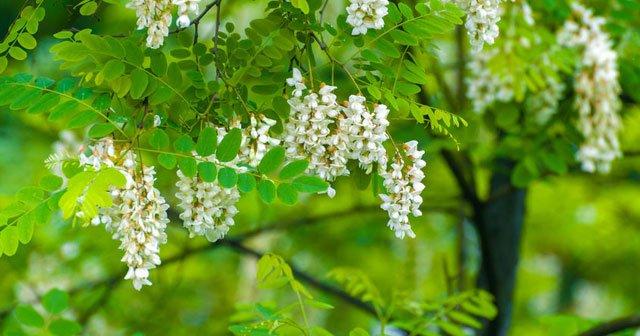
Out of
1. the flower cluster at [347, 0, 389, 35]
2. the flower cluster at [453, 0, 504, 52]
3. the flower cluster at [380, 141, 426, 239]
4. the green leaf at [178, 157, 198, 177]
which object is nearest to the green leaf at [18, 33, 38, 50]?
the green leaf at [178, 157, 198, 177]

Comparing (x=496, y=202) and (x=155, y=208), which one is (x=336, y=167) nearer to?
(x=155, y=208)

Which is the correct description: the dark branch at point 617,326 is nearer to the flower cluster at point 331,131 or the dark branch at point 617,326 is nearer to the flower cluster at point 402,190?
the flower cluster at point 402,190

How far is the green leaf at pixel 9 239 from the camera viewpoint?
184cm

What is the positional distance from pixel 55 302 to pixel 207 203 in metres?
1.12

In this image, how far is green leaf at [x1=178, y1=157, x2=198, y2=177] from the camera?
1.73m

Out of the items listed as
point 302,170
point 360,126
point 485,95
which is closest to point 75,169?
point 302,170

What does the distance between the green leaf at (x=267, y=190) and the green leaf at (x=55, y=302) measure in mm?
1107

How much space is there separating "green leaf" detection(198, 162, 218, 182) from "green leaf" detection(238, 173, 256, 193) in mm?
61

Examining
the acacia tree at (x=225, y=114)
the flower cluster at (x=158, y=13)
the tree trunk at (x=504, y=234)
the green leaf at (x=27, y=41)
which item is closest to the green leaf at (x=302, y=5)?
the acacia tree at (x=225, y=114)

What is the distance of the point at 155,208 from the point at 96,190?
0.11 m

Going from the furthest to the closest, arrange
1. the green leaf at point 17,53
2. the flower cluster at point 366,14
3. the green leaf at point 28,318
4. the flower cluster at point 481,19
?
the green leaf at point 28,318
the green leaf at point 17,53
the flower cluster at point 481,19
the flower cluster at point 366,14

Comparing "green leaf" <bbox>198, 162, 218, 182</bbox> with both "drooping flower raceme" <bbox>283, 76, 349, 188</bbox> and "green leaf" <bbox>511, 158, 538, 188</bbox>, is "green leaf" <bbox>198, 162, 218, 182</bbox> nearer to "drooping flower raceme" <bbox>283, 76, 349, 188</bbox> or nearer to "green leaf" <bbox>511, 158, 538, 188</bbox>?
"drooping flower raceme" <bbox>283, 76, 349, 188</bbox>

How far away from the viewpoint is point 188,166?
174 cm

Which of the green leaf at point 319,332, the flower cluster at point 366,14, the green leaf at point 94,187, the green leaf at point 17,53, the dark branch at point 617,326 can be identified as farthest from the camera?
the dark branch at point 617,326
